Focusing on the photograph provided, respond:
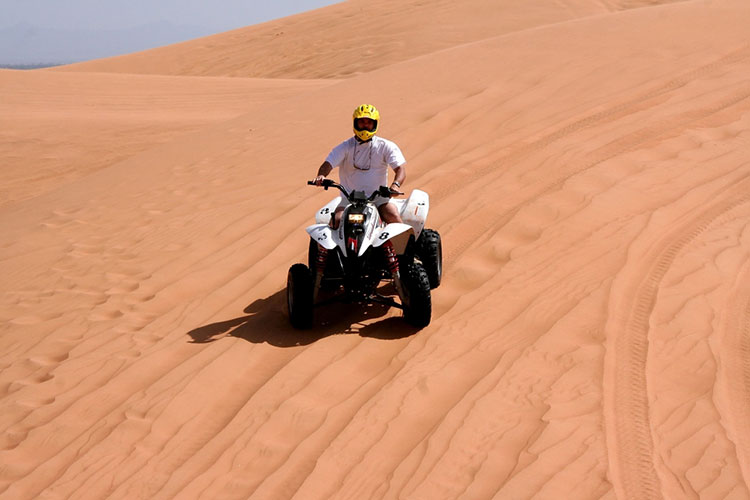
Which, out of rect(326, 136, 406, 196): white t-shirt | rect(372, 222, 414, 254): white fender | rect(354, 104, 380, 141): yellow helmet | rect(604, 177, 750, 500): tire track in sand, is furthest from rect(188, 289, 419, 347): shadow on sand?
rect(604, 177, 750, 500): tire track in sand

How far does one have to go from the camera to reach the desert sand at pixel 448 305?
4.48 meters

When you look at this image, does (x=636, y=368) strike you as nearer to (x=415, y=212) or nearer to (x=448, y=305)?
(x=448, y=305)

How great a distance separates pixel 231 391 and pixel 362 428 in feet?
3.43

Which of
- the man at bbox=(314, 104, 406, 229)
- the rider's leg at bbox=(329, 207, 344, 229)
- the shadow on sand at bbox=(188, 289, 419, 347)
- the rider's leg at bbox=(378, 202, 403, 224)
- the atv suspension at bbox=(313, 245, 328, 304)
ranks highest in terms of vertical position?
the man at bbox=(314, 104, 406, 229)

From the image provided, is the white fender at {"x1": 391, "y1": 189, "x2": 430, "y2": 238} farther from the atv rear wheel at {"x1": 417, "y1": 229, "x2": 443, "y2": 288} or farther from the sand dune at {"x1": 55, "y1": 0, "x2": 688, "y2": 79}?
the sand dune at {"x1": 55, "y1": 0, "x2": 688, "y2": 79}

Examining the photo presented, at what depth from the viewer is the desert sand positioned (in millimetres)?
4477

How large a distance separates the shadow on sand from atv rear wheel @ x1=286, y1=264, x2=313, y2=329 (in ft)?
0.38

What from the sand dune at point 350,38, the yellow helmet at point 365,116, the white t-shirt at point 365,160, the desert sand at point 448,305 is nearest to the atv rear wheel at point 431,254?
the desert sand at point 448,305

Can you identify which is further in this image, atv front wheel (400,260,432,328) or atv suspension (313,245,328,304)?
atv suspension (313,245,328,304)

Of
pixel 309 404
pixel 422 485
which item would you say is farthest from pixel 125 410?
pixel 422 485

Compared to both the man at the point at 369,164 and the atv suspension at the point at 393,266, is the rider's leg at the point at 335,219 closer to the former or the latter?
the man at the point at 369,164

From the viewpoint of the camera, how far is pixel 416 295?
229 inches

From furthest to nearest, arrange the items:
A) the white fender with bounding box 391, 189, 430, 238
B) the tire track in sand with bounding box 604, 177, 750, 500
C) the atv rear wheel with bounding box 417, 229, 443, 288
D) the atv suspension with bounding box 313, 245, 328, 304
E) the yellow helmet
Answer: the white fender with bounding box 391, 189, 430, 238
the atv rear wheel with bounding box 417, 229, 443, 288
the yellow helmet
the atv suspension with bounding box 313, 245, 328, 304
the tire track in sand with bounding box 604, 177, 750, 500

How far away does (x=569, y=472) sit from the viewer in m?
4.18
